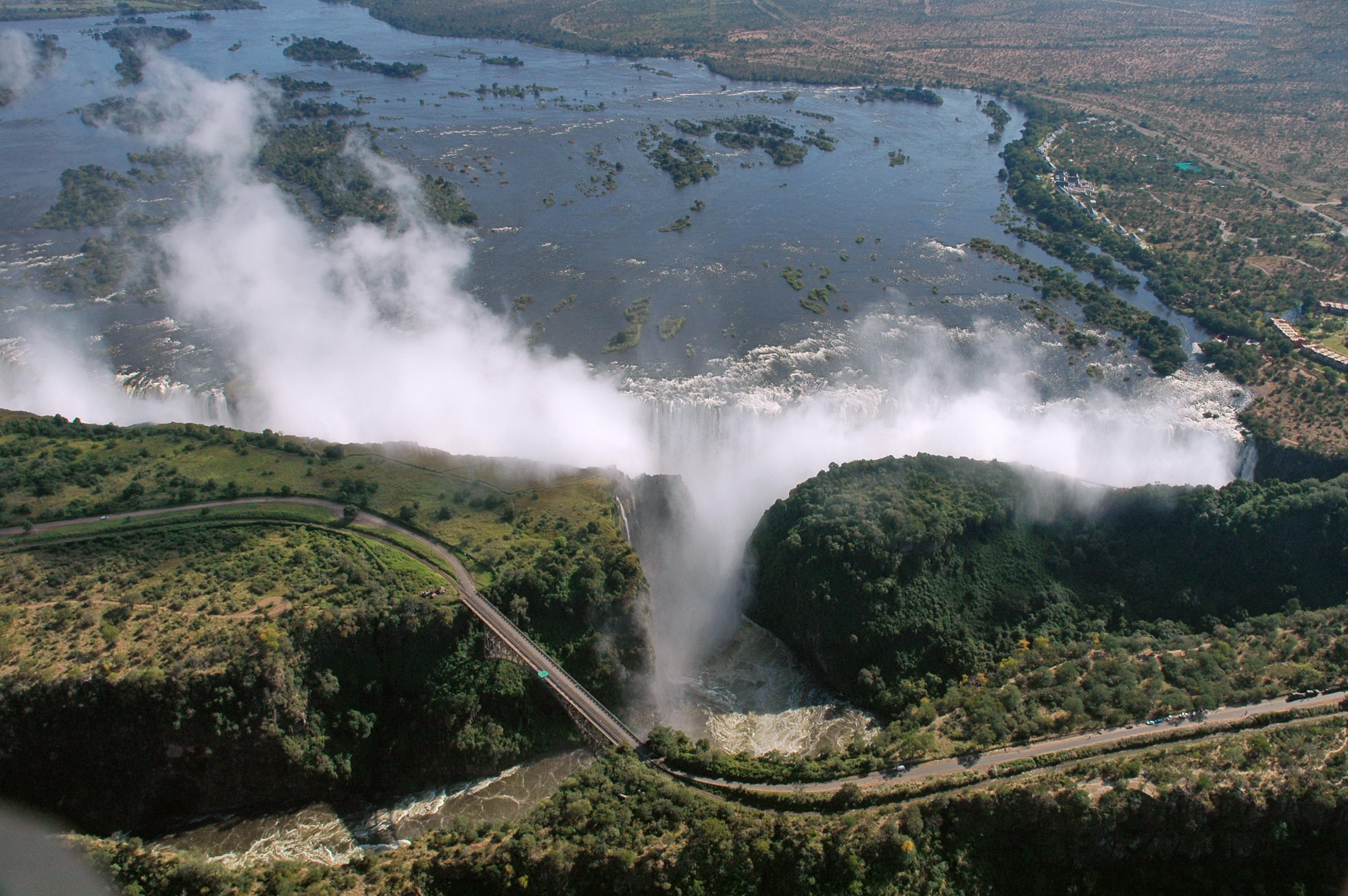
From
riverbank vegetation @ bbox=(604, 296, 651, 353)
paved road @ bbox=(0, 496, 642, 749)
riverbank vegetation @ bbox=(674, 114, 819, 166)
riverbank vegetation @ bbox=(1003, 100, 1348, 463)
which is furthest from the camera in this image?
riverbank vegetation @ bbox=(674, 114, 819, 166)

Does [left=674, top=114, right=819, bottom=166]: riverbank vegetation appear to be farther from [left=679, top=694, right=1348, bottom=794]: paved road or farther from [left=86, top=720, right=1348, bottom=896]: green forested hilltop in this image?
[left=86, top=720, right=1348, bottom=896]: green forested hilltop

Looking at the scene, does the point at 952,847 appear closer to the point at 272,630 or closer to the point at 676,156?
the point at 272,630

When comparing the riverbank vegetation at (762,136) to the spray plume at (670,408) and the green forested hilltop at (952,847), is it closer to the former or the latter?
the spray plume at (670,408)

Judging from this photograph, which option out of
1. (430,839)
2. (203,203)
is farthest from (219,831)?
(203,203)

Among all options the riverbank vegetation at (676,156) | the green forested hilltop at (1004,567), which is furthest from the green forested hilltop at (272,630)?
the riverbank vegetation at (676,156)

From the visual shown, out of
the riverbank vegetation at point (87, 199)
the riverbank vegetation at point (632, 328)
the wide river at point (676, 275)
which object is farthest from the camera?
the riverbank vegetation at point (87, 199)

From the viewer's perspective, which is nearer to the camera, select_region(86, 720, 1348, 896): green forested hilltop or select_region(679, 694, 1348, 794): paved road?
select_region(86, 720, 1348, 896): green forested hilltop

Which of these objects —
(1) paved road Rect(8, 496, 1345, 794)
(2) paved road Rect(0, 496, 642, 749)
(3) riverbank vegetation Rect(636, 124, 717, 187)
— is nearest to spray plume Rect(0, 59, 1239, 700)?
(2) paved road Rect(0, 496, 642, 749)
